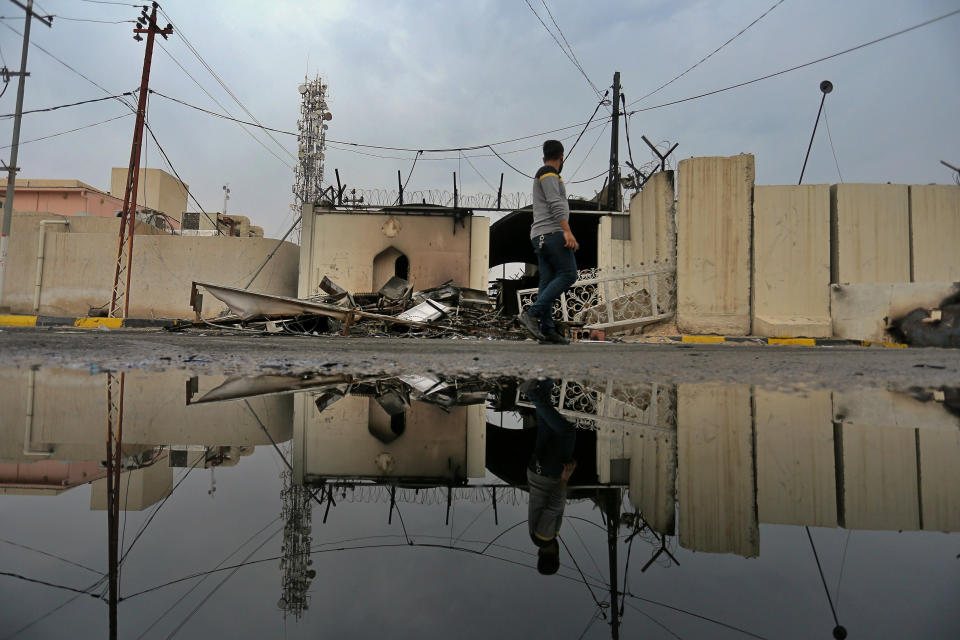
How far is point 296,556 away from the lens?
835 mm

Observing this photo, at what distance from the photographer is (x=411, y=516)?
1028 mm

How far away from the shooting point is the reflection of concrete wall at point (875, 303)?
10773mm

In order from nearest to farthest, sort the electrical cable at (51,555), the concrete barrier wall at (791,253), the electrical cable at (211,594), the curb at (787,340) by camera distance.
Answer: the electrical cable at (211,594) < the electrical cable at (51,555) < the curb at (787,340) < the concrete barrier wall at (791,253)

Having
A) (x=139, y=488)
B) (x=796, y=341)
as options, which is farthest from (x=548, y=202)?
(x=796, y=341)

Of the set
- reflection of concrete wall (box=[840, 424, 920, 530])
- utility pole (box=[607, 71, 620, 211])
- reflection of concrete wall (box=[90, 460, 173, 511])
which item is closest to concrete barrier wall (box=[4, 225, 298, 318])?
utility pole (box=[607, 71, 620, 211])

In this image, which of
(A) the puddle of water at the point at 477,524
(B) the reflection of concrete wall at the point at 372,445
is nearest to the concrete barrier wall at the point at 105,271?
(B) the reflection of concrete wall at the point at 372,445

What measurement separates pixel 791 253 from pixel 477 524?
13.4 m

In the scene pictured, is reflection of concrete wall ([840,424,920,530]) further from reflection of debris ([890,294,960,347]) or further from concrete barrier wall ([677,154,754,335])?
concrete barrier wall ([677,154,754,335])

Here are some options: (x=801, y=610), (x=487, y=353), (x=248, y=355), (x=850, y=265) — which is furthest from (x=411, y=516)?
(x=850, y=265)

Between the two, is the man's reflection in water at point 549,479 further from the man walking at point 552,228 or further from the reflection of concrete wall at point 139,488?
the man walking at point 552,228

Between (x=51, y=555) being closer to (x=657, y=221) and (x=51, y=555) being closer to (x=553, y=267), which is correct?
(x=553, y=267)

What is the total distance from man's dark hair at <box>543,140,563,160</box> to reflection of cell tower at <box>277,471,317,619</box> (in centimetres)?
561

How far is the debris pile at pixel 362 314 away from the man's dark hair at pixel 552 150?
3392 mm

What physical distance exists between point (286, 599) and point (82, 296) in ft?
71.6
